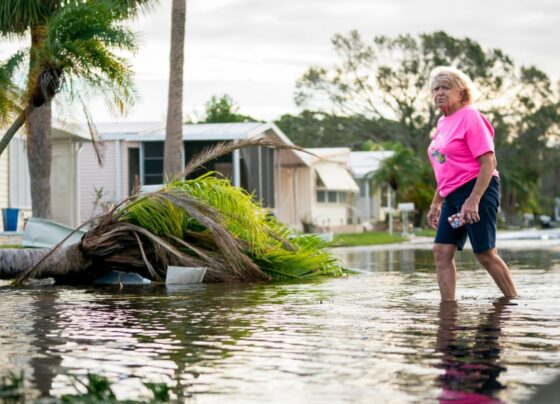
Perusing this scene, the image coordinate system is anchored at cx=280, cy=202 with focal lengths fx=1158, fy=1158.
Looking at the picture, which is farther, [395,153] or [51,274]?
[395,153]

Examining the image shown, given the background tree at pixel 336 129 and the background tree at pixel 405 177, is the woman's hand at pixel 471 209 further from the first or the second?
the background tree at pixel 336 129

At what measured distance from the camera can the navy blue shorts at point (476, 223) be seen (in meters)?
9.28

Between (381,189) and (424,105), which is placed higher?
(424,105)

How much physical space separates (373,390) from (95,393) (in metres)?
1.17

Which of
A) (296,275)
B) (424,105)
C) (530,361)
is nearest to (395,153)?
(424,105)

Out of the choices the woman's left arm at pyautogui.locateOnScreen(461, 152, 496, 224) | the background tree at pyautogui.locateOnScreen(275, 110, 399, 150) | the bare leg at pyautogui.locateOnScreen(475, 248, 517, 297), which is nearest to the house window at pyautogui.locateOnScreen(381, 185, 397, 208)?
the background tree at pyautogui.locateOnScreen(275, 110, 399, 150)

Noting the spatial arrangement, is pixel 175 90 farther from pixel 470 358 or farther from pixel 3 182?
pixel 470 358

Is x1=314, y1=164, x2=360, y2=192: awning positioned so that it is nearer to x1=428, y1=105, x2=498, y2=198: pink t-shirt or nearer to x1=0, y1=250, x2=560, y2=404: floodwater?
x1=0, y1=250, x2=560, y2=404: floodwater

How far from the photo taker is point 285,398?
4746mm

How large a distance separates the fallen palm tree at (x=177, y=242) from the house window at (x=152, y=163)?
25.3m

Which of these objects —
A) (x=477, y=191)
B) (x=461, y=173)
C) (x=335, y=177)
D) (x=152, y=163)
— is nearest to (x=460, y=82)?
(x=461, y=173)

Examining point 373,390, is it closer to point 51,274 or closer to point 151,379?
point 151,379

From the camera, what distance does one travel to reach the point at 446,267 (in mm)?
9547

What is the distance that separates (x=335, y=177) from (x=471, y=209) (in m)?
45.6
